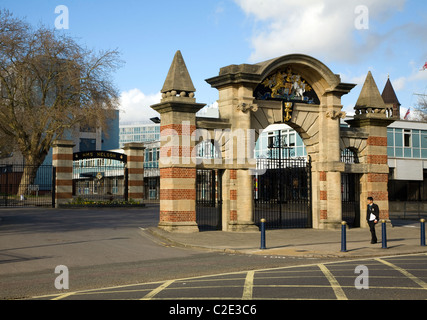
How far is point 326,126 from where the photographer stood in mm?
24000

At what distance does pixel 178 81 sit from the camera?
2098 centimetres

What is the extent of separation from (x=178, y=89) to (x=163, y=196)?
4218 mm

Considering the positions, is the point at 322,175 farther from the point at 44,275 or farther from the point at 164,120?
the point at 44,275

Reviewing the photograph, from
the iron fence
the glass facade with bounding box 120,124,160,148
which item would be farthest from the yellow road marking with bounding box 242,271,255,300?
the glass facade with bounding box 120,124,160,148

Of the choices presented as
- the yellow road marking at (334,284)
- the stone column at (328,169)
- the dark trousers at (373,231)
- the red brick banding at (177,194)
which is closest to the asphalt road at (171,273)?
the yellow road marking at (334,284)

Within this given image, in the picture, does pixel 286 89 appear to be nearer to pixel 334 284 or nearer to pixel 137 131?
pixel 334 284

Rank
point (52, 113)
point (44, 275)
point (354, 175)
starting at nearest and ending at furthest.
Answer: point (44, 275) → point (354, 175) → point (52, 113)

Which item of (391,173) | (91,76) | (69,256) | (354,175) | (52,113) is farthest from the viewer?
(391,173)

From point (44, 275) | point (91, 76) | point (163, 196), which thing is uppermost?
point (91, 76)

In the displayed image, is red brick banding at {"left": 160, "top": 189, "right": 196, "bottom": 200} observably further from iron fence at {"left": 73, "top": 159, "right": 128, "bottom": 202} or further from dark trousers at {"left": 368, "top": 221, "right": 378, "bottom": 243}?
iron fence at {"left": 73, "top": 159, "right": 128, "bottom": 202}

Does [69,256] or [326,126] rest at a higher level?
[326,126]

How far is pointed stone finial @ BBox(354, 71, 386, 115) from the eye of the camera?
25.5 meters
